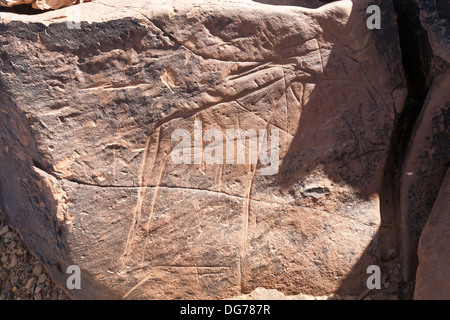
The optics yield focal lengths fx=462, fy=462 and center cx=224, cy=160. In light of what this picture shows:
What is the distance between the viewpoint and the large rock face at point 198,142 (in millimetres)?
2465

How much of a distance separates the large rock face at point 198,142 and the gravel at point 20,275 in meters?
0.17

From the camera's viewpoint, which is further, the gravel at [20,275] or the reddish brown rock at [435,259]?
the gravel at [20,275]

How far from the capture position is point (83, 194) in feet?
8.25

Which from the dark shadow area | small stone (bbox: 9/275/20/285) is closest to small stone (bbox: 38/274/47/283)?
small stone (bbox: 9/275/20/285)

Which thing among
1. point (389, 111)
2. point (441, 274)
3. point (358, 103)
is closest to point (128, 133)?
point (358, 103)

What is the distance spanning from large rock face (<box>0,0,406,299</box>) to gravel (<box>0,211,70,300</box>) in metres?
0.17

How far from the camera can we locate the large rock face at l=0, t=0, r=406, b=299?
2.46 metres

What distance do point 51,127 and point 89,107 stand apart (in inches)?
8.8

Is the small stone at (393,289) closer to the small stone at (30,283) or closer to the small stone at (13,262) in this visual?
the small stone at (30,283)

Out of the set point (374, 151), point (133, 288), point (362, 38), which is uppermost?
point (362, 38)

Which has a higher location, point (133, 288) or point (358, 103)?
point (358, 103)

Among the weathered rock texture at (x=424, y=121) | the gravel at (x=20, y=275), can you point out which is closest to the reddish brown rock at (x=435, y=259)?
the weathered rock texture at (x=424, y=121)

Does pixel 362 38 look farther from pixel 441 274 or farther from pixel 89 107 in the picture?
pixel 89 107

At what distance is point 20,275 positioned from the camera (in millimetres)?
2959
